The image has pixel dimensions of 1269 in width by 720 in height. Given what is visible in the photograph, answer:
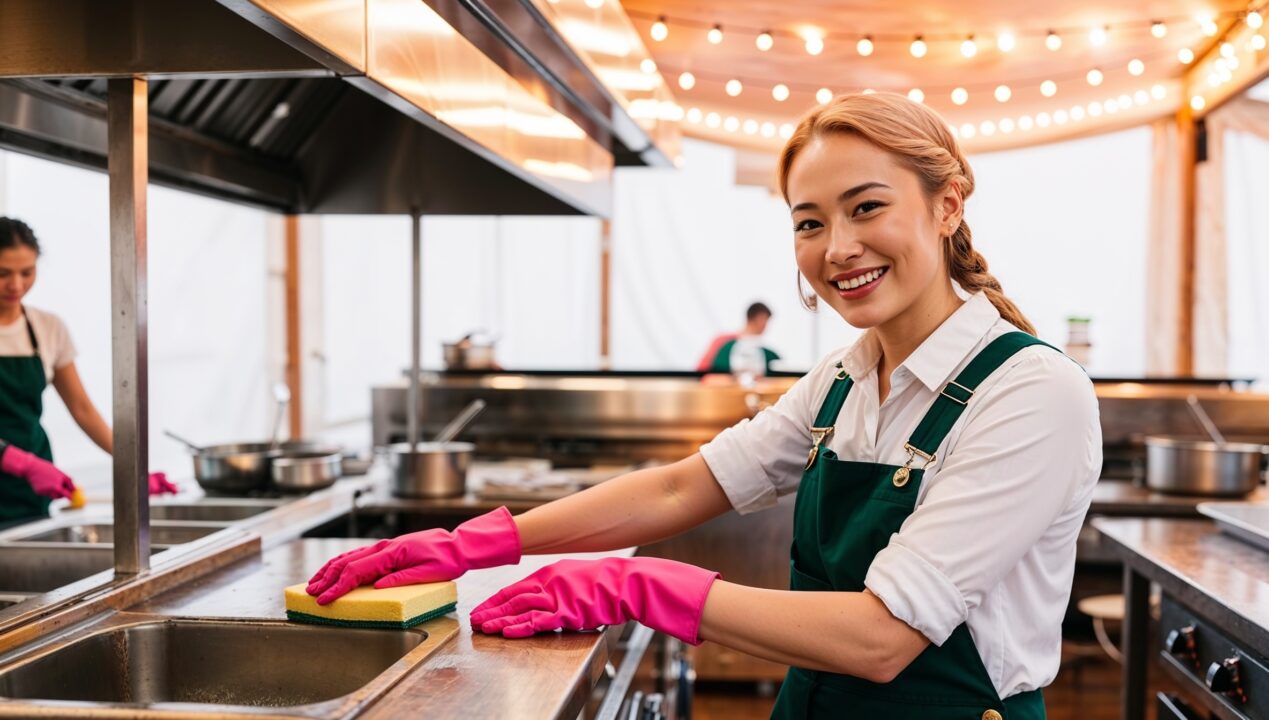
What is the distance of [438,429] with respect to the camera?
4090 mm

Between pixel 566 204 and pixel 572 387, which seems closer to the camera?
pixel 566 204

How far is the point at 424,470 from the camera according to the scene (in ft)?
9.52

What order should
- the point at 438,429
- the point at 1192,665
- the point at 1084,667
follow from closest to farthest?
the point at 1192,665 → the point at 1084,667 → the point at 438,429

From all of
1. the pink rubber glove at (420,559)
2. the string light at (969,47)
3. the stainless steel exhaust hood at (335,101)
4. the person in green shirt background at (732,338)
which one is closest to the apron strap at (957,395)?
the pink rubber glove at (420,559)

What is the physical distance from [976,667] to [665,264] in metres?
6.68

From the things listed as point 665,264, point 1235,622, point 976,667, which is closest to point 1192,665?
point 1235,622

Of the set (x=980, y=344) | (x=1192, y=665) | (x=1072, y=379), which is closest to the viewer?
(x=1072, y=379)

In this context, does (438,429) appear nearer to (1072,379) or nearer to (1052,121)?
(1072,379)

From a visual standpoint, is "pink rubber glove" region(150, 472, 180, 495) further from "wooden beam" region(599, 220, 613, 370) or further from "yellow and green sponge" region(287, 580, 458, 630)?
"wooden beam" region(599, 220, 613, 370)

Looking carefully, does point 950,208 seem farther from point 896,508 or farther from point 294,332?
point 294,332

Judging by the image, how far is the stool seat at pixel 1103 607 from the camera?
3.42m

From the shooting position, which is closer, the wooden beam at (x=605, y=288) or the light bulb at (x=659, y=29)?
the light bulb at (x=659, y=29)

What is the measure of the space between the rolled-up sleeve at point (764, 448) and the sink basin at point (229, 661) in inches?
21.3

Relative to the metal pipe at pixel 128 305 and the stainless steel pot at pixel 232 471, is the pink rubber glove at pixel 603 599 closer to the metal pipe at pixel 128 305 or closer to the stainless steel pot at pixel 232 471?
the metal pipe at pixel 128 305
